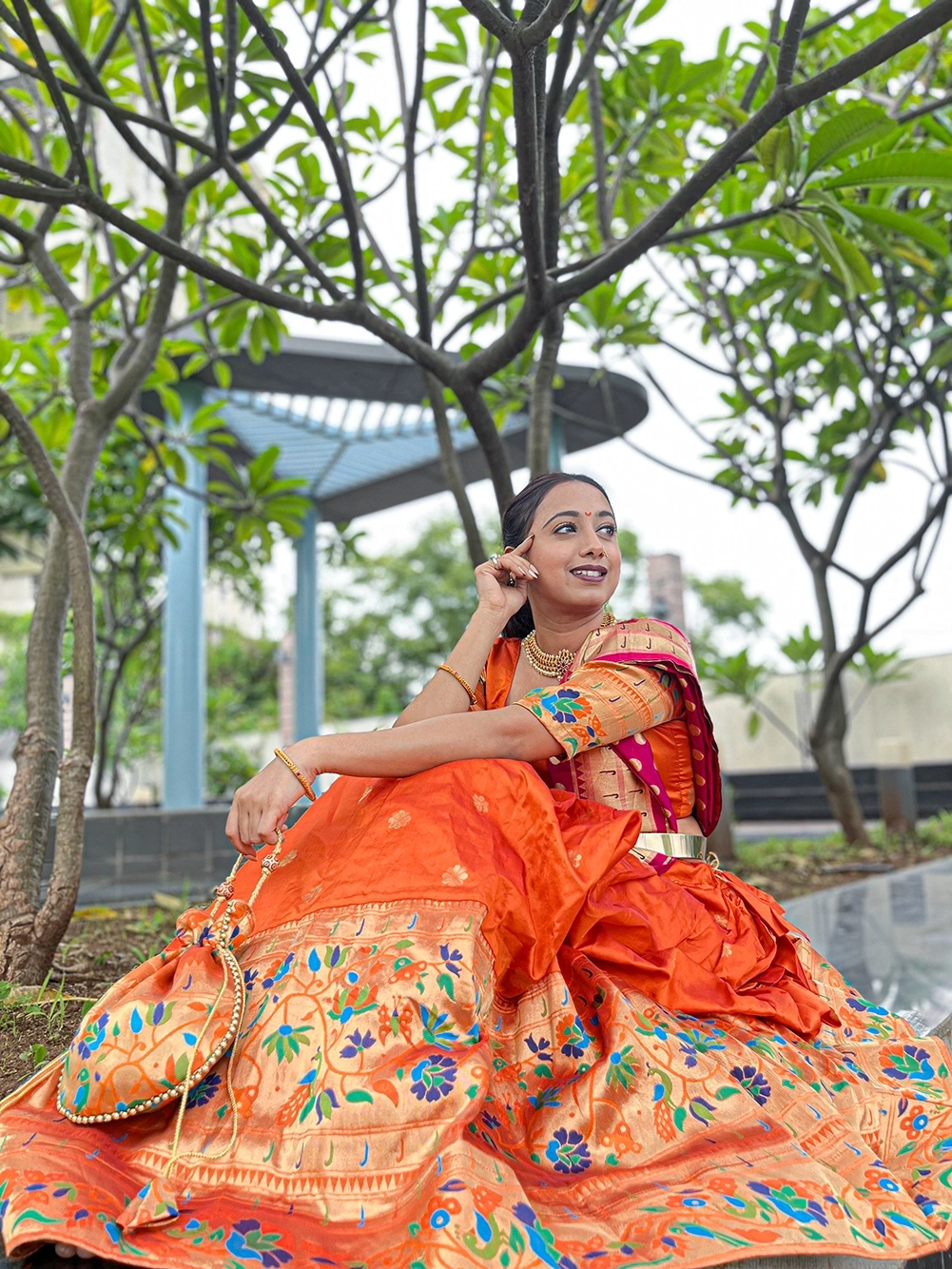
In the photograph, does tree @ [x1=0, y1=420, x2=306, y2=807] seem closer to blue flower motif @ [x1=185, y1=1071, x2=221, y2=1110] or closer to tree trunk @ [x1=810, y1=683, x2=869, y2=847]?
blue flower motif @ [x1=185, y1=1071, x2=221, y2=1110]

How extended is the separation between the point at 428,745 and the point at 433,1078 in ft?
1.65

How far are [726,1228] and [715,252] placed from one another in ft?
8.81

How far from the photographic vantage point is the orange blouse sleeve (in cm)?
161

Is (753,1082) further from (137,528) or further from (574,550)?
(137,528)

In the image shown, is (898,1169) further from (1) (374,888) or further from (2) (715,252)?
(2) (715,252)

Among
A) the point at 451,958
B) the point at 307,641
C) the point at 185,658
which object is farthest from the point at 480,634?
the point at 307,641

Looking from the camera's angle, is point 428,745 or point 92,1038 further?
point 428,745

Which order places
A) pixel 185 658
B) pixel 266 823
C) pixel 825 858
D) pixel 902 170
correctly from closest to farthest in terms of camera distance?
pixel 266 823
pixel 902 170
pixel 825 858
pixel 185 658

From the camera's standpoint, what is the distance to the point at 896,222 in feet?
6.75

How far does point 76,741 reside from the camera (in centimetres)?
216

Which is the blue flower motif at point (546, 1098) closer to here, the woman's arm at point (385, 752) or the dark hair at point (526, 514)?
the woman's arm at point (385, 752)

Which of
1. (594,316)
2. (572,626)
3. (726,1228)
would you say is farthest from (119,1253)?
(594,316)

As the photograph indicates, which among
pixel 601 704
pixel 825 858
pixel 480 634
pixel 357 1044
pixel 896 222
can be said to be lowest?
pixel 825 858

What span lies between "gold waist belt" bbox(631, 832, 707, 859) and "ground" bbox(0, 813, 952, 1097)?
1.03 m
